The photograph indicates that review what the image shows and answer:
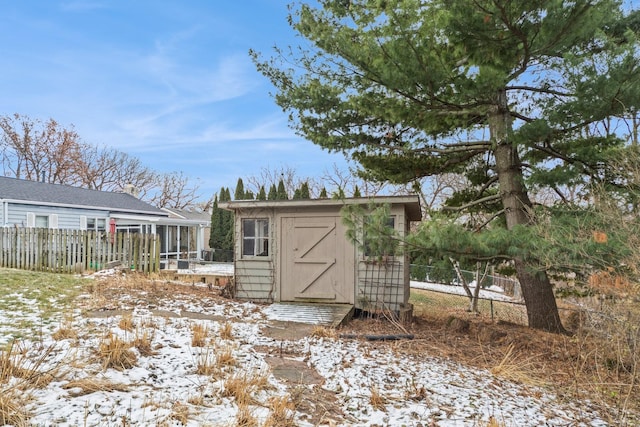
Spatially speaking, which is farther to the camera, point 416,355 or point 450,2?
point 450,2

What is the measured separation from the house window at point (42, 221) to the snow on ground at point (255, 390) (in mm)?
14000

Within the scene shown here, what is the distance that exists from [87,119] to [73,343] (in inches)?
1071

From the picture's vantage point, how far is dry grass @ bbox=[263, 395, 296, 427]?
2770 mm

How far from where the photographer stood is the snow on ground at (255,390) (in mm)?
2783

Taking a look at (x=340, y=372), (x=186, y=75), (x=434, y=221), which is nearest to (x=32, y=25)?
(x=186, y=75)

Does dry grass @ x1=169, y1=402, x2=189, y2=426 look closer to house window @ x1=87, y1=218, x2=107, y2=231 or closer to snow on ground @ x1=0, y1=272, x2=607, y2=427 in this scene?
snow on ground @ x1=0, y1=272, x2=607, y2=427

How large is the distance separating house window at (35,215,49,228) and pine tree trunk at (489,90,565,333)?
1728 centimetres

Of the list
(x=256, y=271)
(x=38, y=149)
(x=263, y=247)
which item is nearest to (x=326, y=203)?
(x=263, y=247)

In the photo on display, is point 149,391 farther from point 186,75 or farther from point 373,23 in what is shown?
point 186,75

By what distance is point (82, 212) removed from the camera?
18.2 m

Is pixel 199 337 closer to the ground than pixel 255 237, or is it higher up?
closer to the ground

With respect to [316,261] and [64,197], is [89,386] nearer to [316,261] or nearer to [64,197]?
[316,261]

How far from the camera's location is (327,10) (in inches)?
332

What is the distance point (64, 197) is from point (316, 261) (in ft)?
49.2
